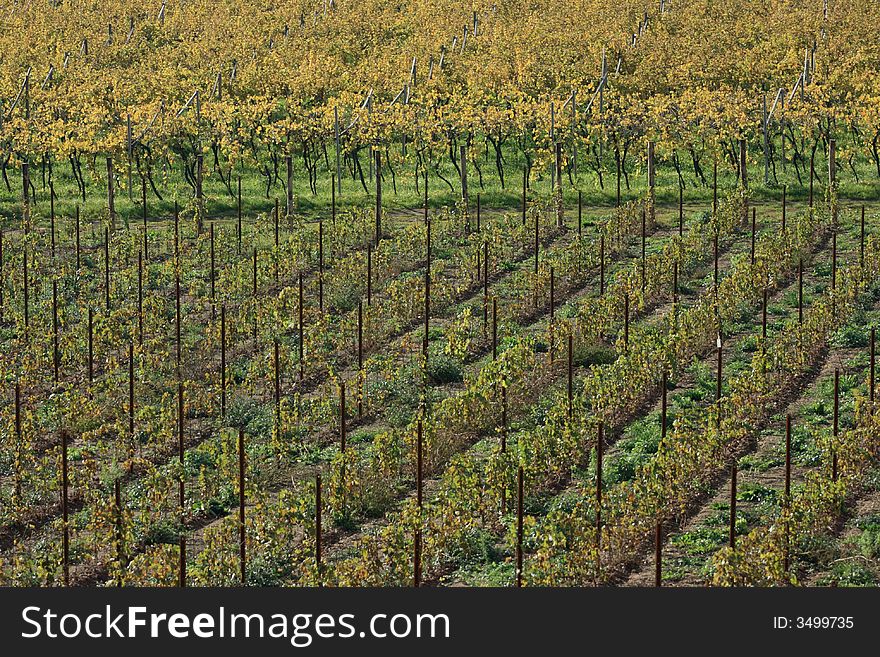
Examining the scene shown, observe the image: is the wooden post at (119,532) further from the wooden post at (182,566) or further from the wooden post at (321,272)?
the wooden post at (321,272)

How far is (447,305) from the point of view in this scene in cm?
2673

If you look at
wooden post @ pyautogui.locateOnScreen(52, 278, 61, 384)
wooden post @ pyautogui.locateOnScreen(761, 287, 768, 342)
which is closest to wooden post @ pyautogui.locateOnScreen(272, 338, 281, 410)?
wooden post @ pyautogui.locateOnScreen(52, 278, 61, 384)

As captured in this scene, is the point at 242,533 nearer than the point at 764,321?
Yes

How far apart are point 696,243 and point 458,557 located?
540 inches

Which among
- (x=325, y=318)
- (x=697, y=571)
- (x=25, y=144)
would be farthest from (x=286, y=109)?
(x=697, y=571)

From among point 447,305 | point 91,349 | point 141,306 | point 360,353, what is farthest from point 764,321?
point 141,306

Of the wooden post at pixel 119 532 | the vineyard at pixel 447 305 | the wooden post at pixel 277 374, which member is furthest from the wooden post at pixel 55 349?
the wooden post at pixel 119 532

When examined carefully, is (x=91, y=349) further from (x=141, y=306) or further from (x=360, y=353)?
(x=360, y=353)

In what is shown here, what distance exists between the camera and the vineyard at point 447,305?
1714cm

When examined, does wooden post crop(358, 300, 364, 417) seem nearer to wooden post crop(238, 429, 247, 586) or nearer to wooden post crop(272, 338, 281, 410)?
wooden post crop(272, 338, 281, 410)

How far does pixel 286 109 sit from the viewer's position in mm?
41250

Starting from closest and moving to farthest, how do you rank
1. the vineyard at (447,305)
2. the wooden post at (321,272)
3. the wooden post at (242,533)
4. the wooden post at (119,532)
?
the wooden post at (242,533) → the wooden post at (119,532) → the vineyard at (447,305) → the wooden post at (321,272)

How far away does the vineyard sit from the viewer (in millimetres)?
17141

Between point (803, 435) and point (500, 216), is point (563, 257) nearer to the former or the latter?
point (500, 216)
